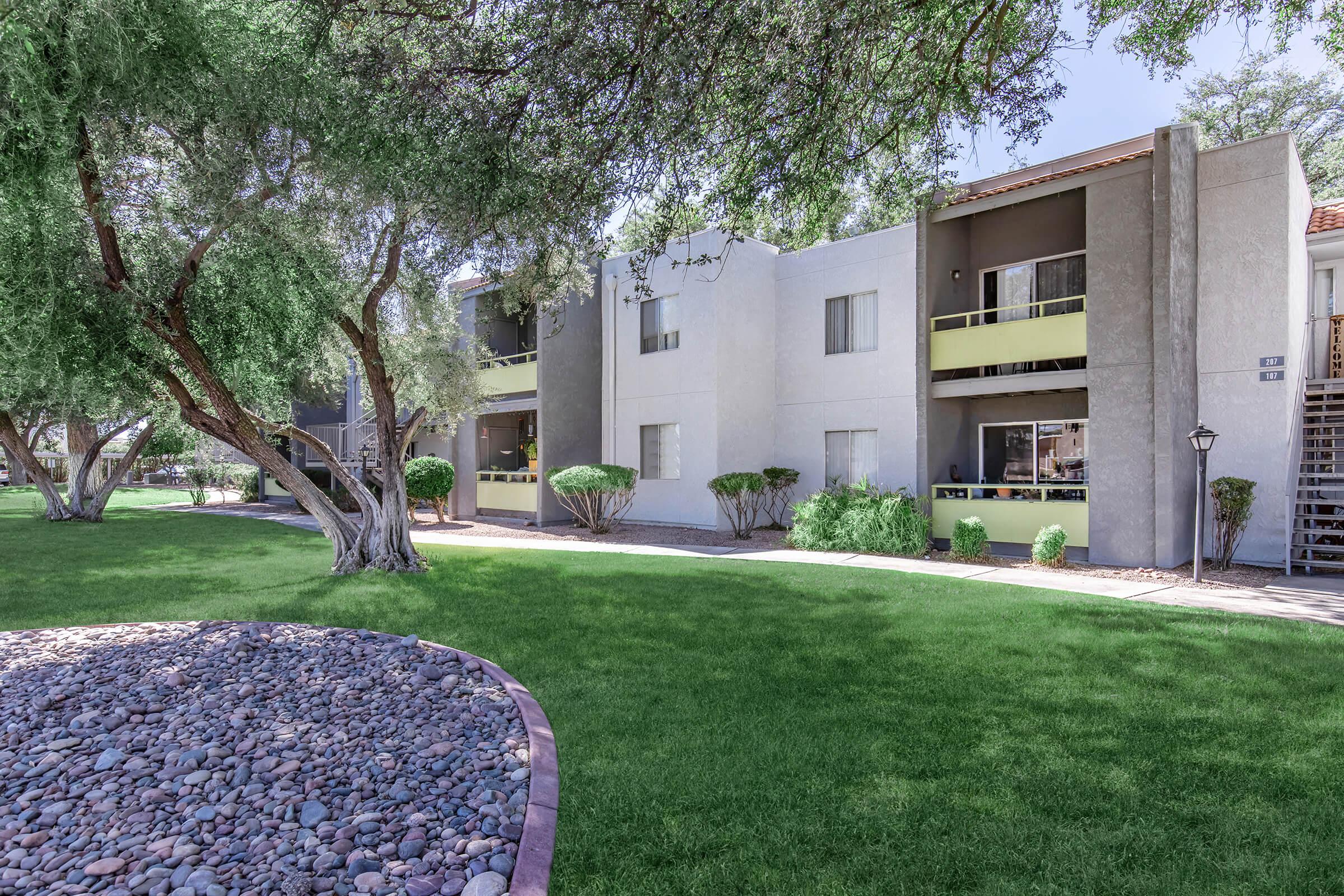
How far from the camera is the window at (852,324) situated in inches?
631

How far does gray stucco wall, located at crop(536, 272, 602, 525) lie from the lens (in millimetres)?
19234

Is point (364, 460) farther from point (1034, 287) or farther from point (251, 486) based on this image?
point (1034, 287)

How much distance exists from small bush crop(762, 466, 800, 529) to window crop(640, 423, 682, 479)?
203 centimetres

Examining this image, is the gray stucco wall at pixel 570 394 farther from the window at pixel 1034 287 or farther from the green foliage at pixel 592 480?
the window at pixel 1034 287

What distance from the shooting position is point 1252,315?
460 inches

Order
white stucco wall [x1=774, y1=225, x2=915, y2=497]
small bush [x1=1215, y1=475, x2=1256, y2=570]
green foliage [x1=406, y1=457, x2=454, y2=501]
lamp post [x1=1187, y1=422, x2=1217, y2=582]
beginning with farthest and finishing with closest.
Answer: green foliage [x1=406, y1=457, x2=454, y2=501]
white stucco wall [x1=774, y1=225, x2=915, y2=497]
small bush [x1=1215, y1=475, x2=1256, y2=570]
lamp post [x1=1187, y1=422, x2=1217, y2=582]

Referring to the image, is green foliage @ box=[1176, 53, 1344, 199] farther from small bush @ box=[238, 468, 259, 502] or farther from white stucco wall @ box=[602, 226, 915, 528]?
small bush @ box=[238, 468, 259, 502]

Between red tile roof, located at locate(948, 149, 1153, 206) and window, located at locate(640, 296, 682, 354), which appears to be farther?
window, located at locate(640, 296, 682, 354)

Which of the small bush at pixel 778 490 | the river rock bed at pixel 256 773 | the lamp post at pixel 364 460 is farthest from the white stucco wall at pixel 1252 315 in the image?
the lamp post at pixel 364 460

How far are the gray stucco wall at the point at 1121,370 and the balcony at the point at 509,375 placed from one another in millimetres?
12539

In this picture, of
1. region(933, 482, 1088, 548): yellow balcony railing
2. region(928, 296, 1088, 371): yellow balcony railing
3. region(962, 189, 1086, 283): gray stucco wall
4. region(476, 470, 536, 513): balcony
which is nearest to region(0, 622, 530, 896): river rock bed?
region(933, 482, 1088, 548): yellow balcony railing

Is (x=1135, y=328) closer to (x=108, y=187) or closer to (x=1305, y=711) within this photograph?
(x=1305, y=711)

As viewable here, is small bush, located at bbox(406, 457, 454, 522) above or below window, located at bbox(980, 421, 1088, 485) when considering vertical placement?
below

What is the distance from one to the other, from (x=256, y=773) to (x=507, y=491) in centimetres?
1688
